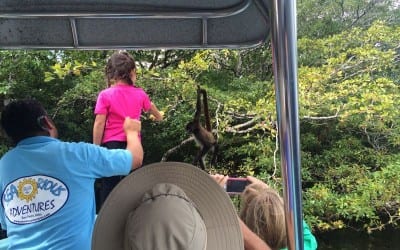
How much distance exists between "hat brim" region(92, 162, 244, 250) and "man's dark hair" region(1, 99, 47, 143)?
0.47m

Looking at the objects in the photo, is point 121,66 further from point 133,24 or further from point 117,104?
point 133,24

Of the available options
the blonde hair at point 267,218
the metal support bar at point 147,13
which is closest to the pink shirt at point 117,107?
the metal support bar at point 147,13

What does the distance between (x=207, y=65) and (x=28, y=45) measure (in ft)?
10.4

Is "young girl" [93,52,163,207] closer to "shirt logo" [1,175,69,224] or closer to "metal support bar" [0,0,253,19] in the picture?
"metal support bar" [0,0,253,19]

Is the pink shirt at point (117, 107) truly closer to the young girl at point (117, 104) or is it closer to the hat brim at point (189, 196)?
the young girl at point (117, 104)

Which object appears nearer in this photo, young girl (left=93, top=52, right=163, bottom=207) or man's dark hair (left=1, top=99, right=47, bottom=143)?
man's dark hair (left=1, top=99, right=47, bottom=143)

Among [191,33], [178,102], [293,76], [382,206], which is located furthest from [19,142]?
[382,206]

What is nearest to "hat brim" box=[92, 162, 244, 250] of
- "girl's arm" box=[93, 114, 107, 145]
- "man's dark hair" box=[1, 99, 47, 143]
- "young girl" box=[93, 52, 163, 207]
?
"man's dark hair" box=[1, 99, 47, 143]

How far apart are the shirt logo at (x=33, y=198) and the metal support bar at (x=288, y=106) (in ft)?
1.94

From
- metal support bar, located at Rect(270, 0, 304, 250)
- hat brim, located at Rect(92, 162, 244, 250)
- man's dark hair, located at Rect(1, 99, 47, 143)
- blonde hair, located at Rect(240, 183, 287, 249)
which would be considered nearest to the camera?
metal support bar, located at Rect(270, 0, 304, 250)

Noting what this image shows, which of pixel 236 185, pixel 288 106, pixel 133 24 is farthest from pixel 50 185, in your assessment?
pixel 288 106

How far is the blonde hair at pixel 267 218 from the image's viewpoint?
93cm

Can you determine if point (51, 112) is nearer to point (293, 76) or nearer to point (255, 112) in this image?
point (255, 112)

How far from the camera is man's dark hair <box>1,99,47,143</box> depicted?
42.8 inches
